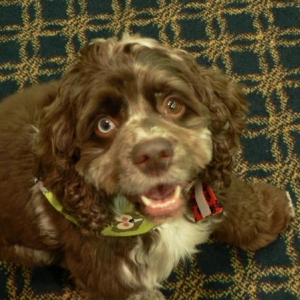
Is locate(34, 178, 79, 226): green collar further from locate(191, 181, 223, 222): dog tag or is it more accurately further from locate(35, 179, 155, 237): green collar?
locate(191, 181, 223, 222): dog tag

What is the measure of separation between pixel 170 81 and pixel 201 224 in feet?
1.60

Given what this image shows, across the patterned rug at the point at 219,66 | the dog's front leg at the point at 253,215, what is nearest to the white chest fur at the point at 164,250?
the dog's front leg at the point at 253,215

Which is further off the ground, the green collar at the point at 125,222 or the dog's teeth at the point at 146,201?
the dog's teeth at the point at 146,201

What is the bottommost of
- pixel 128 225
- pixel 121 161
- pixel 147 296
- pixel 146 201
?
pixel 147 296

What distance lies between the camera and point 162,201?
51.8 inches

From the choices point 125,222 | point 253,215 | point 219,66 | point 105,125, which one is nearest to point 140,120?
point 105,125

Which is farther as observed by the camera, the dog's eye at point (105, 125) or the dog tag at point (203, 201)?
the dog tag at point (203, 201)

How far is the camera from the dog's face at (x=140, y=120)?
123 centimetres

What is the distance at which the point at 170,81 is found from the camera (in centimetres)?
125

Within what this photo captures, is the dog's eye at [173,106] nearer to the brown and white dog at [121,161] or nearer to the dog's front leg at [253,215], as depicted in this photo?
the brown and white dog at [121,161]

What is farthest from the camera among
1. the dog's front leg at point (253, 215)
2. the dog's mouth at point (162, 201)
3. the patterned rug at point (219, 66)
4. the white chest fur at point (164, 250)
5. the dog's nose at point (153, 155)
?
the patterned rug at point (219, 66)

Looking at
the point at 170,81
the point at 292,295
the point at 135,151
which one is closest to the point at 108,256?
the point at 135,151

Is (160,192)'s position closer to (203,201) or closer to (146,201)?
(146,201)

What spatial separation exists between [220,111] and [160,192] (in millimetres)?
235
